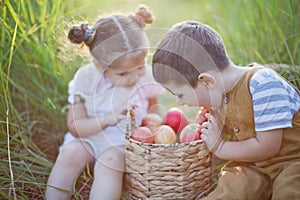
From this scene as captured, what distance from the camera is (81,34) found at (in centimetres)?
227

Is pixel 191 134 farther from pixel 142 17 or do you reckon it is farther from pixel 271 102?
pixel 142 17

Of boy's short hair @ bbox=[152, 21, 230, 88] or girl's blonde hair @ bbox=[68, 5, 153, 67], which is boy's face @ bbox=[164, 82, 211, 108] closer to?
boy's short hair @ bbox=[152, 21, 230, 88]

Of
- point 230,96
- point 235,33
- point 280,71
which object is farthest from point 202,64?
point 235,33

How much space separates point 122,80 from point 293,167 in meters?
1.05

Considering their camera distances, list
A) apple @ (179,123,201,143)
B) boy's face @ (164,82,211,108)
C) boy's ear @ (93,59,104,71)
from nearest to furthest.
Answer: boy's face @ (164,82,211,108), apple @ (179,123,201,143), boy's ear @ (93,59,104,71)

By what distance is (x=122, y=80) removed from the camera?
7.91 feet

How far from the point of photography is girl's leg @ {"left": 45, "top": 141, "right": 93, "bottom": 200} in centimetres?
211

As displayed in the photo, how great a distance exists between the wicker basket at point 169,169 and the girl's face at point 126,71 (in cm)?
44

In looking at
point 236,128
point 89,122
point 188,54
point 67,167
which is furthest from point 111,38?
point 236,128

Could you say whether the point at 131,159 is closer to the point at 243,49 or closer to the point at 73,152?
the point at 73,152

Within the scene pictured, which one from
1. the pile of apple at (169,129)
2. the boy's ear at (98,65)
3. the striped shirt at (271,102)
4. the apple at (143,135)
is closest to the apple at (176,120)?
the pile of apple at (169,129)

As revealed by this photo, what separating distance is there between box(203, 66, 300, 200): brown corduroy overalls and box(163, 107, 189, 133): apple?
15.1 inches

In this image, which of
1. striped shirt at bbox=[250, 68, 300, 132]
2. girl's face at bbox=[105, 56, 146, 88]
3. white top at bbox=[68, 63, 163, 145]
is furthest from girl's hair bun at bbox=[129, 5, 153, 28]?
striped shirt at bbox=[250, 68, 300, 132]

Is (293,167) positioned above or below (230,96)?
below
